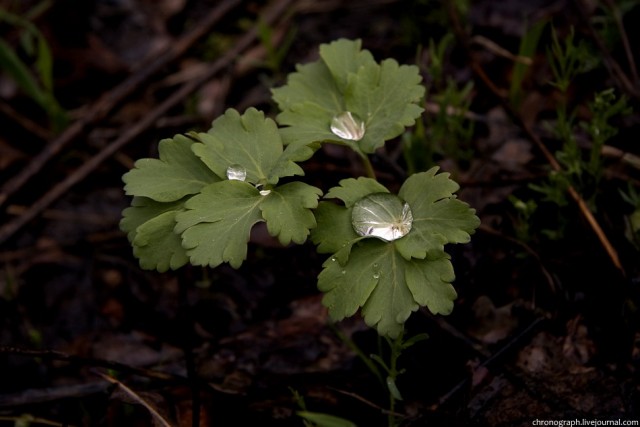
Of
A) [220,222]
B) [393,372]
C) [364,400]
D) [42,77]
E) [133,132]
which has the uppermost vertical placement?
[42,77]

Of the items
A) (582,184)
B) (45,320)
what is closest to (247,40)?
(45,320)

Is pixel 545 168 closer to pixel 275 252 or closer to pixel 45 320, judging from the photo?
pixel 275 252

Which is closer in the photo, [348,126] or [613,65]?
[348,126]

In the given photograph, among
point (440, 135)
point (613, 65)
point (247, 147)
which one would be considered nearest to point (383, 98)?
point (247, 147)

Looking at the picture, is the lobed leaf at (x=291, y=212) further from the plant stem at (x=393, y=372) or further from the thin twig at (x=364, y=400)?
the thin twig at (x=364, y=400)

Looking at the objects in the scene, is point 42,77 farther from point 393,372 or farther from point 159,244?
point 393,372

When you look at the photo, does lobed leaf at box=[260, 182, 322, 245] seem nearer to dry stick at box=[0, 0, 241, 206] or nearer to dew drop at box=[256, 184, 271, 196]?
dew drop at box=[256, 184, 271, 196]

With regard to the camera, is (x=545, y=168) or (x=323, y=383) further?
(x=545, y=168)

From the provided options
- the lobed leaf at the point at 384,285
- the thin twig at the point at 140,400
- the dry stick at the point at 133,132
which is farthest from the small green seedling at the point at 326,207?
the dry stick at the point at 133,132
